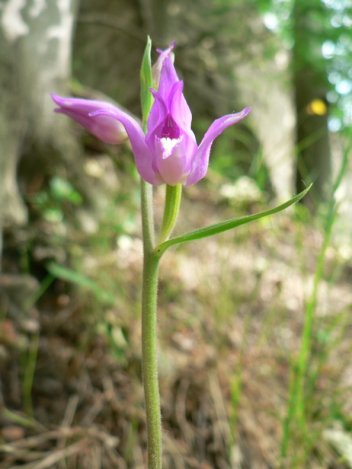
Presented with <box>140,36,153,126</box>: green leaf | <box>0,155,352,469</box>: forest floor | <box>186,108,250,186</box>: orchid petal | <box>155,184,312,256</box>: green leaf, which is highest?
<box>140,36,153,126</box>: green leaf

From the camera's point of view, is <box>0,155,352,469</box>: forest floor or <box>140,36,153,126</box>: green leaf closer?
<box>140,36,153,126</box>: green leaf

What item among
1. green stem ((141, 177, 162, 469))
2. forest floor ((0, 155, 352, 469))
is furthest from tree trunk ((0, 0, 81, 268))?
green stem ((141, 177, 162, 469))

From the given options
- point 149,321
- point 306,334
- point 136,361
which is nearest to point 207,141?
point 149,321

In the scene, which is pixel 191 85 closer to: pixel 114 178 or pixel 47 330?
pixel 114 178

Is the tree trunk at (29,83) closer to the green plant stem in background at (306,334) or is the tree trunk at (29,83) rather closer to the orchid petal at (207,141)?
the green plant stem in background at (306,334)

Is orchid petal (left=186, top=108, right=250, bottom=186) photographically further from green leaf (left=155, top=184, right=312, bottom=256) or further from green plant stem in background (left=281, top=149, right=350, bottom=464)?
green plant stem in background (left=281, top=149, right=350, bottom=464)

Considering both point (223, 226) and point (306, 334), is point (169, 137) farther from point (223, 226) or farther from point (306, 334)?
point (306, 334)
